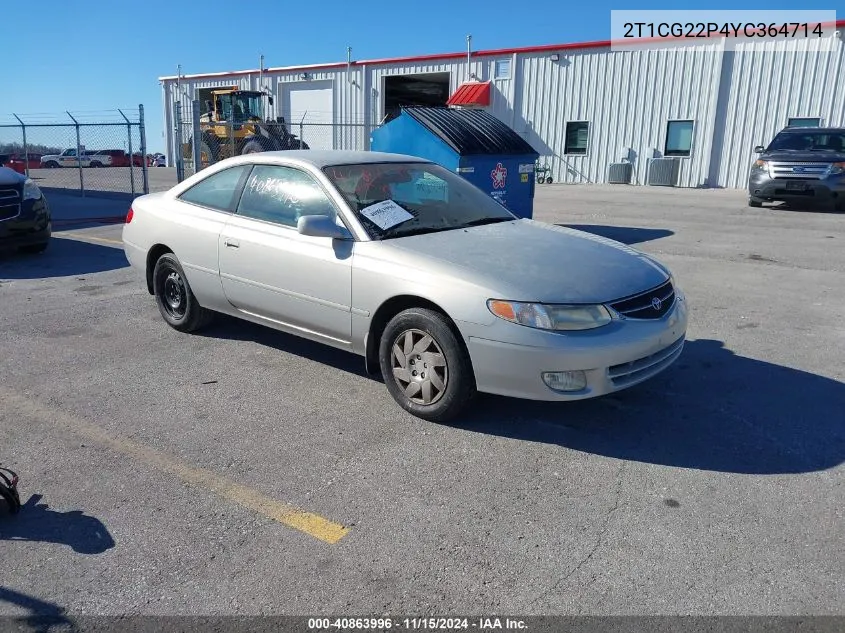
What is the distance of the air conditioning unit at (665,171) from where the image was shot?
23.9 metres

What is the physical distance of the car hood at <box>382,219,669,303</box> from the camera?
12.2 feet

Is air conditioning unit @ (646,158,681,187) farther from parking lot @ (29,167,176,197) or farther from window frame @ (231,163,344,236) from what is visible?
window frame @ (231,163,344,236)

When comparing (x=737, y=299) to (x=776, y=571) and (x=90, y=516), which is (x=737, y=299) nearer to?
(x=776, y=571)

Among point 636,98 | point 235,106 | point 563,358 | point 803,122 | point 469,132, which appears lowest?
point 563,358

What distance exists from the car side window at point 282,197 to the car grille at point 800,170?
1267 centimetres

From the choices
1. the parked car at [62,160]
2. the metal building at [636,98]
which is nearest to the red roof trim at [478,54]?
the metal building at [636,98]

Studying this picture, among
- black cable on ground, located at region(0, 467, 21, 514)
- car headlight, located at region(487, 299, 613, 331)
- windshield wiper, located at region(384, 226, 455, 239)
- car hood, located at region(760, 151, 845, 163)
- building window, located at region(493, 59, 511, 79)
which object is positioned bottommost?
black cable on ground, located at region(0, 467, 21, 514)

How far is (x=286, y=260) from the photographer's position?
458cm

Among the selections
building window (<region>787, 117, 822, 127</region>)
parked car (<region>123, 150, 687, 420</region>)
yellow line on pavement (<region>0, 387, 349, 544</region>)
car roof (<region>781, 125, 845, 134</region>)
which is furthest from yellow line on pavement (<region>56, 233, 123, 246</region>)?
building window (<region>787, 117, 822, 127</region>)

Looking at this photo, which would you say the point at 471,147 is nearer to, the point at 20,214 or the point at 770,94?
the point at 20,214

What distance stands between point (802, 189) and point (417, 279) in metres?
13.0

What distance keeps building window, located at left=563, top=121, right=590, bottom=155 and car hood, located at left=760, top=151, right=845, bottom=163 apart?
12059mm

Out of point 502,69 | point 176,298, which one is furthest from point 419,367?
point 502,69

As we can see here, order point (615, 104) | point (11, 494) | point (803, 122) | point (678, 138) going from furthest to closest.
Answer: point (615, 104) → point (678, 138) → point (803, 122) → point (11, 494)
